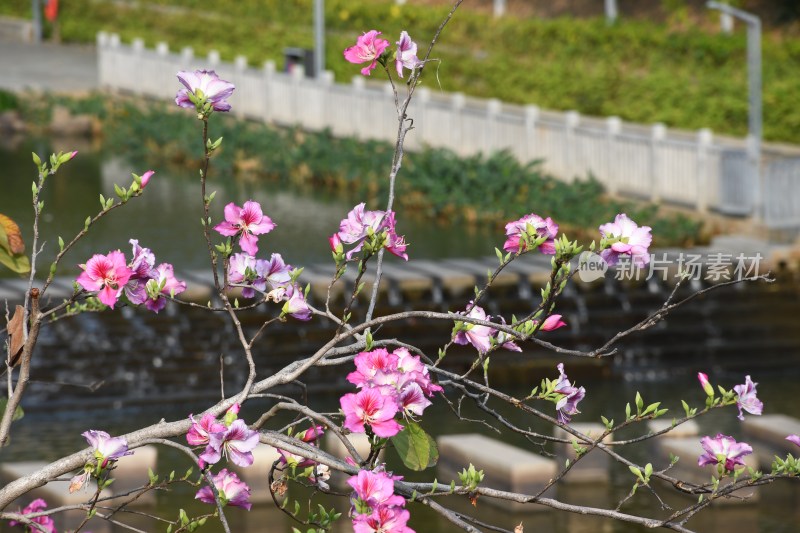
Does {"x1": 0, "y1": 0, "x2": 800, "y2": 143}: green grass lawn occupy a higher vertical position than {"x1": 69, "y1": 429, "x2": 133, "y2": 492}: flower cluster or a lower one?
lower

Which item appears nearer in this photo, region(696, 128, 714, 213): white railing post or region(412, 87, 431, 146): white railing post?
region(696, 128, 714, 213): white railing post

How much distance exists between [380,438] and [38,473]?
3.18 feet

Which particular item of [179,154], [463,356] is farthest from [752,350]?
[179,154]

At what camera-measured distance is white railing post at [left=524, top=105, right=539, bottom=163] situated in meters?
22.4

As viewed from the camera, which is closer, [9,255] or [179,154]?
[9,255]

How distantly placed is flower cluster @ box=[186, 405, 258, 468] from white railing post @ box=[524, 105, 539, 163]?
18.6 m

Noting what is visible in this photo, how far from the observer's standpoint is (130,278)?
4.39 meters

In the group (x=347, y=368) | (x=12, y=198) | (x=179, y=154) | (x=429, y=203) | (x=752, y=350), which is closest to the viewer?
(x=347, y=368)

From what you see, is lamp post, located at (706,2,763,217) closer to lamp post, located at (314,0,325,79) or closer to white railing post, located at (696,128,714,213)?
white railing post, located at (696,128,714,213)

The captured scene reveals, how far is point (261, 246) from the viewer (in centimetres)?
1947

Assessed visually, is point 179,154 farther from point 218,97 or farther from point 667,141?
point 218,97

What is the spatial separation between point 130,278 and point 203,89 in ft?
1.94

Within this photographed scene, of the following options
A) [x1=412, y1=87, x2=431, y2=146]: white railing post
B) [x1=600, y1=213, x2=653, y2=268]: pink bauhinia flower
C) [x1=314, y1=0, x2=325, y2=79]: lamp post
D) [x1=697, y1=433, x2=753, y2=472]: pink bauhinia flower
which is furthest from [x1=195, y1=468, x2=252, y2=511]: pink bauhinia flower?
[x1=314, y1=0, x2=325, y2=79]: lamp post

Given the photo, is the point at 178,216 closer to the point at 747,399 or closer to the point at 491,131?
the point at 491,131
